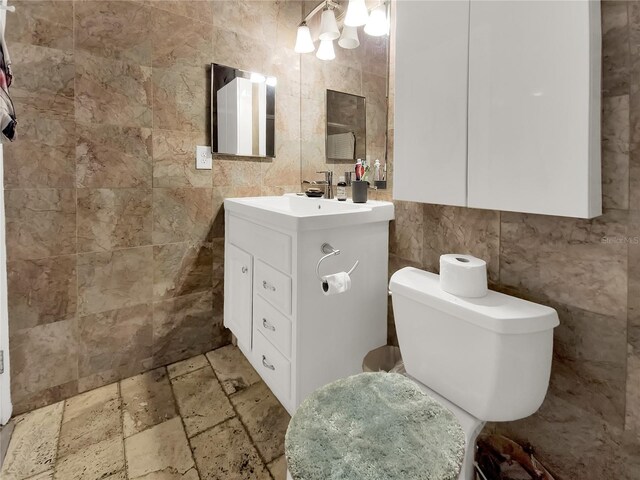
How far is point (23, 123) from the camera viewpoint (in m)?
1.40

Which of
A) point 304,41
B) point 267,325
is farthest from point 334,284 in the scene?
point 304,41

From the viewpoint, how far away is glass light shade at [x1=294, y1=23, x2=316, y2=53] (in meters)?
1.99

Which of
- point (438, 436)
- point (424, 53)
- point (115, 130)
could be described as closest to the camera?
point (438, 436)

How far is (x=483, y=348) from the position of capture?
0.90 m

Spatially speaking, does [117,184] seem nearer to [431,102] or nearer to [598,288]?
[431,102]

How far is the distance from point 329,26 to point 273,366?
1738 millimetres

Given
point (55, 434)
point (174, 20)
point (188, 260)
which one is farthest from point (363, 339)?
point (174, 20)

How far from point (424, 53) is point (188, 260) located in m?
1.53

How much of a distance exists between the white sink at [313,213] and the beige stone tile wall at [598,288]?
457mm

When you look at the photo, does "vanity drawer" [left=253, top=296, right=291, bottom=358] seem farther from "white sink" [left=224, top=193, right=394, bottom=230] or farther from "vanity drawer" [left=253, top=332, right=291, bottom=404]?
"white sink" [left=224, top=193, right=394, bottom=230]

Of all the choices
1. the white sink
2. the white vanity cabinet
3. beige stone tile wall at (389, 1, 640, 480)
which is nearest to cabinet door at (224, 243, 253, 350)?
the white vanity cabinet

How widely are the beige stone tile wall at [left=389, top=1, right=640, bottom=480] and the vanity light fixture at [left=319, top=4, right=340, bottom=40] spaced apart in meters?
1.22

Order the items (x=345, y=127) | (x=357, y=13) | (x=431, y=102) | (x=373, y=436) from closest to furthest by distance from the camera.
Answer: (x=373, y=436) < (x=431, y=102) < (x=357, y=13) < (x=345, y=127)

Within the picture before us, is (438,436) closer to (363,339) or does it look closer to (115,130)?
(363,339)
